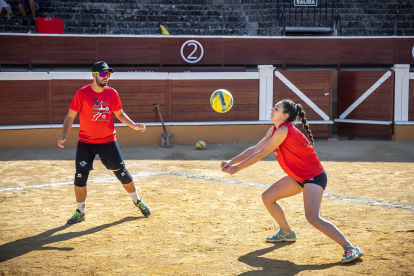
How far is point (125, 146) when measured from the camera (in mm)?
11609

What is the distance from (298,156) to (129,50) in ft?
35.0

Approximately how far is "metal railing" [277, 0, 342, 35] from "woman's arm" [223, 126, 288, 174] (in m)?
11.8

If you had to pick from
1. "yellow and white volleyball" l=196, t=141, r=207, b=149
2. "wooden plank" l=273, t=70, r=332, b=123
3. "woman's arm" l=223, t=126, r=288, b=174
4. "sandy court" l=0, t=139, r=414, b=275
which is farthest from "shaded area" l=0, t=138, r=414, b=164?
"woman's arm" l=223, t=126, r=288, b=174

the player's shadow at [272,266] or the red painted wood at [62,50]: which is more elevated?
the red painted wood at [62,50]

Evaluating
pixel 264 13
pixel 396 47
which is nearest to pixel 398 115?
pixel 396 47

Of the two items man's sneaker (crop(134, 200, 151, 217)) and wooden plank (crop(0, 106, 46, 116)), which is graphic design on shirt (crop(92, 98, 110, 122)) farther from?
wooden plank (crop(0, 106, 46, 116))

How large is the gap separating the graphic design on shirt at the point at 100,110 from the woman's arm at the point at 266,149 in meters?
1.92

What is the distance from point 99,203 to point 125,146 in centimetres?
524

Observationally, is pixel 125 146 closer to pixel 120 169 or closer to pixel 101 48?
pixel 101 48

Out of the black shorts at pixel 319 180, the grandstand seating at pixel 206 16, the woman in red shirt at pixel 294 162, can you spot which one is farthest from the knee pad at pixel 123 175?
the grandstand seating at pixel 206 16

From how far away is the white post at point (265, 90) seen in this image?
12.2 meters

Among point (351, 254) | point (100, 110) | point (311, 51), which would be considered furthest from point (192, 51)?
point (351, 254)

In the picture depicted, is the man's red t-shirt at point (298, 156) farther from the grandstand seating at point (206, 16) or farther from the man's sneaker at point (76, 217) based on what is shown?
the grandstand seating at point (206, 16)

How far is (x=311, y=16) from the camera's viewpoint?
16500 mm
